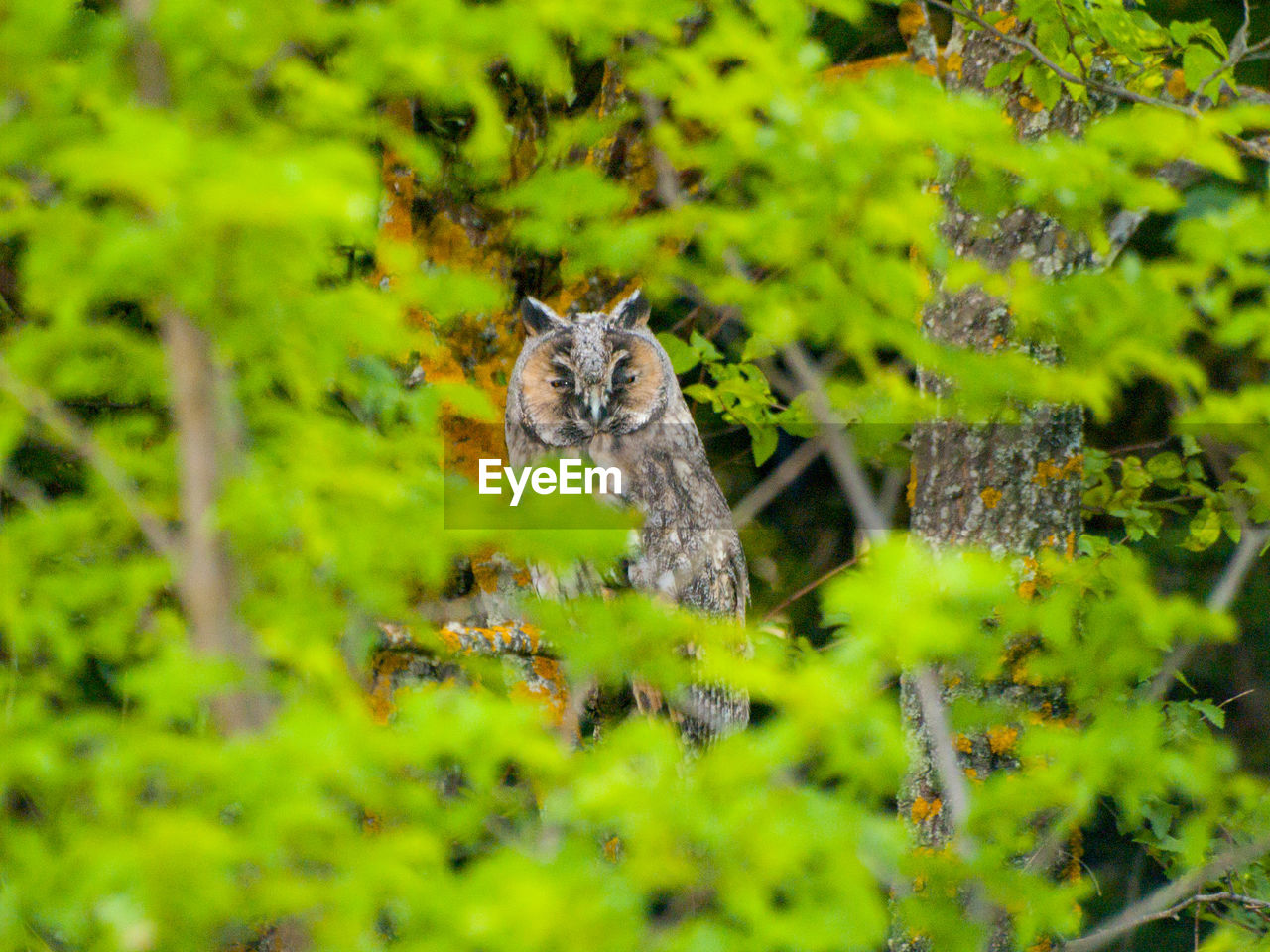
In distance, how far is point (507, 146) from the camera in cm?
230

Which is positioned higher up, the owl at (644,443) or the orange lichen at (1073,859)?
the owl at (644,443)

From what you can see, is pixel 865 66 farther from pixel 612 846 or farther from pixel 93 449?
pixel 93 449

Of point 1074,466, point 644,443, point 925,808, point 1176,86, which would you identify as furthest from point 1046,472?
point 1176,86

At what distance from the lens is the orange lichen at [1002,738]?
7.24 ft

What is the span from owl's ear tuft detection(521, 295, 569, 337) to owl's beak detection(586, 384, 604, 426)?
235 mm

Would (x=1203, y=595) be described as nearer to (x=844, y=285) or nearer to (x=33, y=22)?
(x=844, y=285)

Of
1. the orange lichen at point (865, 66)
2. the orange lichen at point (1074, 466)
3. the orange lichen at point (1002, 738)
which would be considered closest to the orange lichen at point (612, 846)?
the orange lichen at point (1002, 738)

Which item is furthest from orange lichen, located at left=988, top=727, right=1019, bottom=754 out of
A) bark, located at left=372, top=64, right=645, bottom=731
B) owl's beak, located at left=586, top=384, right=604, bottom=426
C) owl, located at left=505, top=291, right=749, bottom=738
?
owl's beak, located at left=586, top=384, right=604, bottom=426

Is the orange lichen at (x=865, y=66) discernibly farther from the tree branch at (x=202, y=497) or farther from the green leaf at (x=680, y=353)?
the tree branch at (x=202, y=497)

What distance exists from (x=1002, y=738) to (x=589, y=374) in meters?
1.34

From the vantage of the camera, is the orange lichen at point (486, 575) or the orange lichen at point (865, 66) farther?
the orange lichen at point (865, 66)

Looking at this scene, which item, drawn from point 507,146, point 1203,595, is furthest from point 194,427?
point 1203,595

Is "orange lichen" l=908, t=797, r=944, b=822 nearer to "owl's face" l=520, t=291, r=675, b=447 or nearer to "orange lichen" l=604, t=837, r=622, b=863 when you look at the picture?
"orange lichen" l=604, t=837, r=622, b=863

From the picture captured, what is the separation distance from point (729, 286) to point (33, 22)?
0.80 meters
